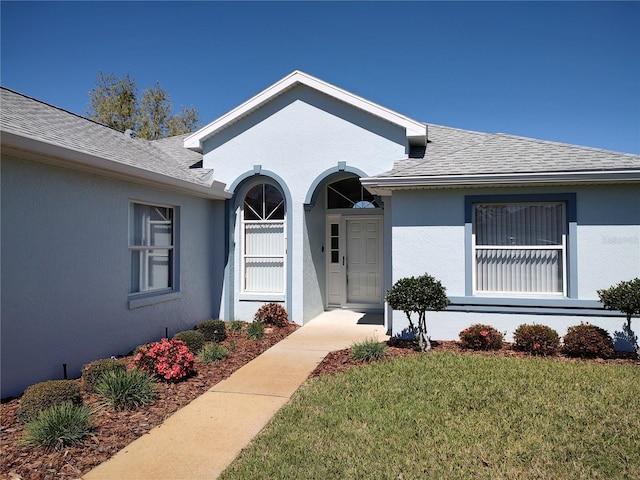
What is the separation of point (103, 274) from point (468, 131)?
987cm

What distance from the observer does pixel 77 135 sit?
25.7ft

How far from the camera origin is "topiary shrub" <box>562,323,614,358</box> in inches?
296

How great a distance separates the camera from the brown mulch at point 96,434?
392cm

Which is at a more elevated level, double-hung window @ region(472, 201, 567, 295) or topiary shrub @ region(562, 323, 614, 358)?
double-hung window @ region(472, 201, 567, 295)

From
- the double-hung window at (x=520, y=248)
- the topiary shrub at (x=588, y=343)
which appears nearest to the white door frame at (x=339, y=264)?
the double-hung window at (x=520, y=248)

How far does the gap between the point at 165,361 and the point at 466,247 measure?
6134 mm

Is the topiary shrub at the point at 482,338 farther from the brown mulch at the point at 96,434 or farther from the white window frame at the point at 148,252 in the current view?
the white window frame at the point at 148,252

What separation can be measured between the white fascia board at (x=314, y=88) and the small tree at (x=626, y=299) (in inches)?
195

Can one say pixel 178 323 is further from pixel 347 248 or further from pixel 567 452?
pixel 567 452

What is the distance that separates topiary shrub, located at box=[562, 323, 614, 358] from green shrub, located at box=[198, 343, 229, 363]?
6325mm

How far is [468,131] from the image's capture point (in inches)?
467

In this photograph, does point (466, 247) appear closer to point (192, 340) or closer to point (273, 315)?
point (273, 315)

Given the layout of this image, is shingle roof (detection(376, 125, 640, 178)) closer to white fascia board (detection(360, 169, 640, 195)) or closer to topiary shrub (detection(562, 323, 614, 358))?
white fascia board (detection(360, 169, 640, 195))

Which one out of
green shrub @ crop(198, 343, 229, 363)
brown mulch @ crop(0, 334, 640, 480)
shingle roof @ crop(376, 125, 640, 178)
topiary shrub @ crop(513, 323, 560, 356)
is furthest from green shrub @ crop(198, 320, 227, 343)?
topiary shrub @ crop(513, 323, 560, 356)
